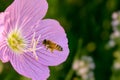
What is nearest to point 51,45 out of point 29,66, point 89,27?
point 29,66

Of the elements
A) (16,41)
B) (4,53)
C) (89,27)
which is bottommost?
(4,53)

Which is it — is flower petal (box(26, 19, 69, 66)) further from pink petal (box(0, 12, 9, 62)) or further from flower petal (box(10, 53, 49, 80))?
pink petal (box(0, 12, 9, 62))

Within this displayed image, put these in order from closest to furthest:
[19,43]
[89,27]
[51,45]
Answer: [51,45] < [19,43] < [89,27]

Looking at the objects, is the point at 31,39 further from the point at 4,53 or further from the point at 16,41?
the point at 4,53

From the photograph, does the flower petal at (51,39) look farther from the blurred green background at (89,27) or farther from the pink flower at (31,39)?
the blurred green background at (89,27)

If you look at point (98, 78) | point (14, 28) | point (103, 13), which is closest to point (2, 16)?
point (14, 28)

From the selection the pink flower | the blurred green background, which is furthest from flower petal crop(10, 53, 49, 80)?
the blurred green background

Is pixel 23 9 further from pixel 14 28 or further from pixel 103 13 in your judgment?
pixel 103 13
